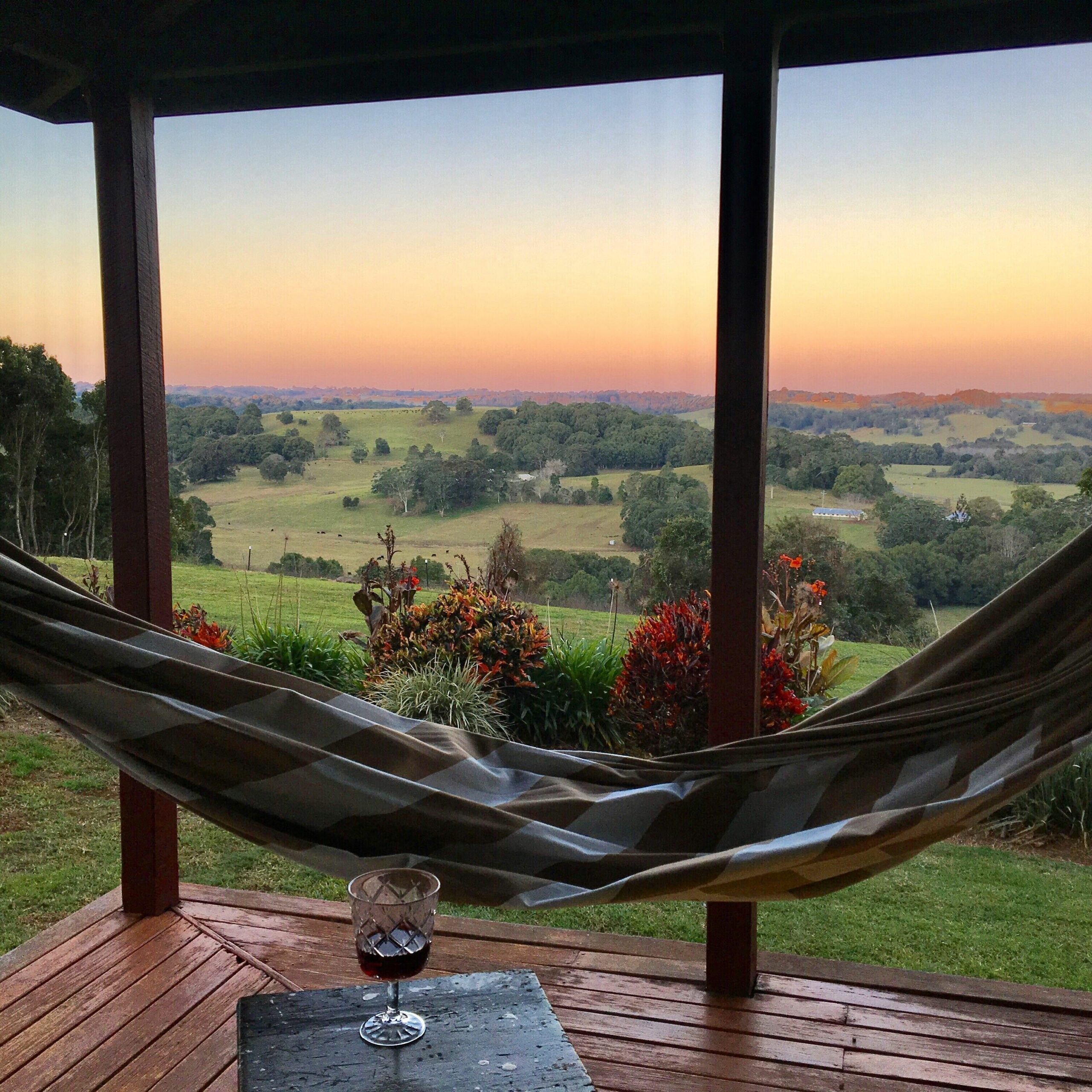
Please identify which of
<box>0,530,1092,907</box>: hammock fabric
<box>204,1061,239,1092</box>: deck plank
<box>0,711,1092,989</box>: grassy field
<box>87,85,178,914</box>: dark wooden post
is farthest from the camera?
<box>0,711,1092,989</box>: grassy field

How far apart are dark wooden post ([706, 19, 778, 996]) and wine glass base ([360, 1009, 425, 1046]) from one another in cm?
92

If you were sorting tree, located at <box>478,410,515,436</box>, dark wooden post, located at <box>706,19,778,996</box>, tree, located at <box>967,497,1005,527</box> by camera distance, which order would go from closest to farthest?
dark wooden post, located at <box>706,19,778,996</box> < tree, located at <box>967,497,1005,527</box> < tree, located at <box>478,410,515,436</box>

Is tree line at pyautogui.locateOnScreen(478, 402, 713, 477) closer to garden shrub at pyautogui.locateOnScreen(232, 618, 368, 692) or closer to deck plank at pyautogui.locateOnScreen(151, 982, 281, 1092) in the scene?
garden shrub at pyautogui.locateOnScreen(232, 618, 368, 692)

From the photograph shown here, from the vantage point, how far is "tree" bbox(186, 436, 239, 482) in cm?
663

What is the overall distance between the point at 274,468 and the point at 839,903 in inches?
180

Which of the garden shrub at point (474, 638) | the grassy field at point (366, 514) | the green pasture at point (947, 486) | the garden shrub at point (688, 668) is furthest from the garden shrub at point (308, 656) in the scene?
the green pasture at point (947, 486)

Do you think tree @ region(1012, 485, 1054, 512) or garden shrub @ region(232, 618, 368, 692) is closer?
garden shrub @ region(232, 618, 368, 692)

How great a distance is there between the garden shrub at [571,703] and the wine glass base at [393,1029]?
2.84m

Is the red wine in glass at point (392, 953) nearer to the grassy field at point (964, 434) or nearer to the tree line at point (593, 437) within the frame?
the grassy field at point (964, 434)

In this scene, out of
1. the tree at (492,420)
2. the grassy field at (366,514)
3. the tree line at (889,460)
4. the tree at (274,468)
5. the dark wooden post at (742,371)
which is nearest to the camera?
the dark wooden post at (742,371)

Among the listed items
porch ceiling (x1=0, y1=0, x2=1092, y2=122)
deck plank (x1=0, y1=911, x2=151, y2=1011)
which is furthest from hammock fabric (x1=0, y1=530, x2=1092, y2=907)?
porch ceiling (x1=0, y1=0, x2=1092, y2=122)

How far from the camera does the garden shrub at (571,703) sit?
405 cm

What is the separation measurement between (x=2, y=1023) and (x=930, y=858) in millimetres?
2814

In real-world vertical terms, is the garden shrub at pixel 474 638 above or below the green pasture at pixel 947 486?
below
